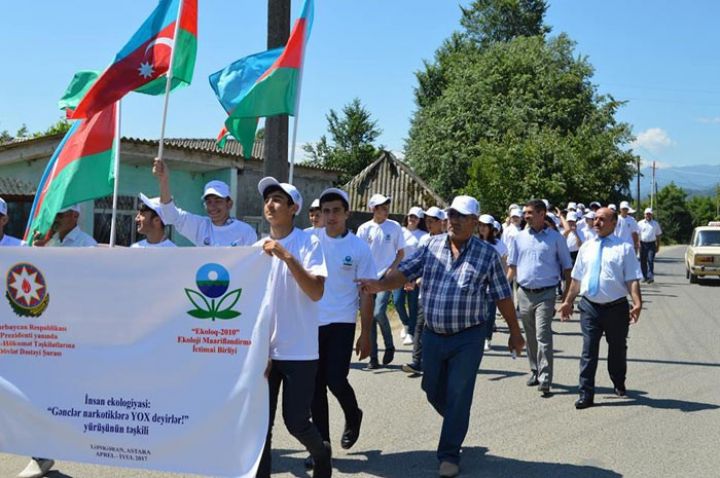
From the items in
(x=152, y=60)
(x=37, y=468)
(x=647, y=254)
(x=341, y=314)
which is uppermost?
(x=152, y=60)

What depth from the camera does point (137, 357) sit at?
4.95m

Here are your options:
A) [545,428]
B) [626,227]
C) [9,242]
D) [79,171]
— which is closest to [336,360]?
[545,428]

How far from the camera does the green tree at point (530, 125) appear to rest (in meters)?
37.1

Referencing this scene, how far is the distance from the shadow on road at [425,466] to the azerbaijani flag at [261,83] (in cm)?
286

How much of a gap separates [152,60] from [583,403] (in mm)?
5188

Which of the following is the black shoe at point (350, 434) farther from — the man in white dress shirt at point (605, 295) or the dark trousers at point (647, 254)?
the dark trousers at point (647, 254)

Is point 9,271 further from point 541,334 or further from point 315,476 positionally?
point 541,334

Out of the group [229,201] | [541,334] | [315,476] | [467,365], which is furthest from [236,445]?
[541,334]

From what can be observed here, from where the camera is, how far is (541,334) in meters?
8.70

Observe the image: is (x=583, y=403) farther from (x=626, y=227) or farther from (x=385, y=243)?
(x=626, y=227)

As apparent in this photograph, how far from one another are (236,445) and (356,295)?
202cm

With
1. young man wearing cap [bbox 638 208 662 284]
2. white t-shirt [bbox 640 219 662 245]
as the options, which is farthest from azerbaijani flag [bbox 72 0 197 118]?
white t-shirt [bbox 640 219 662 245]

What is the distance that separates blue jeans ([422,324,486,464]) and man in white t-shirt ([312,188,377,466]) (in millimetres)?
524

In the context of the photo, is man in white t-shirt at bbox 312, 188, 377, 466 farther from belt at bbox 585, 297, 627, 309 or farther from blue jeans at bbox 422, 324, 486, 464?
belt at bbox 585, 297, 627, 309
